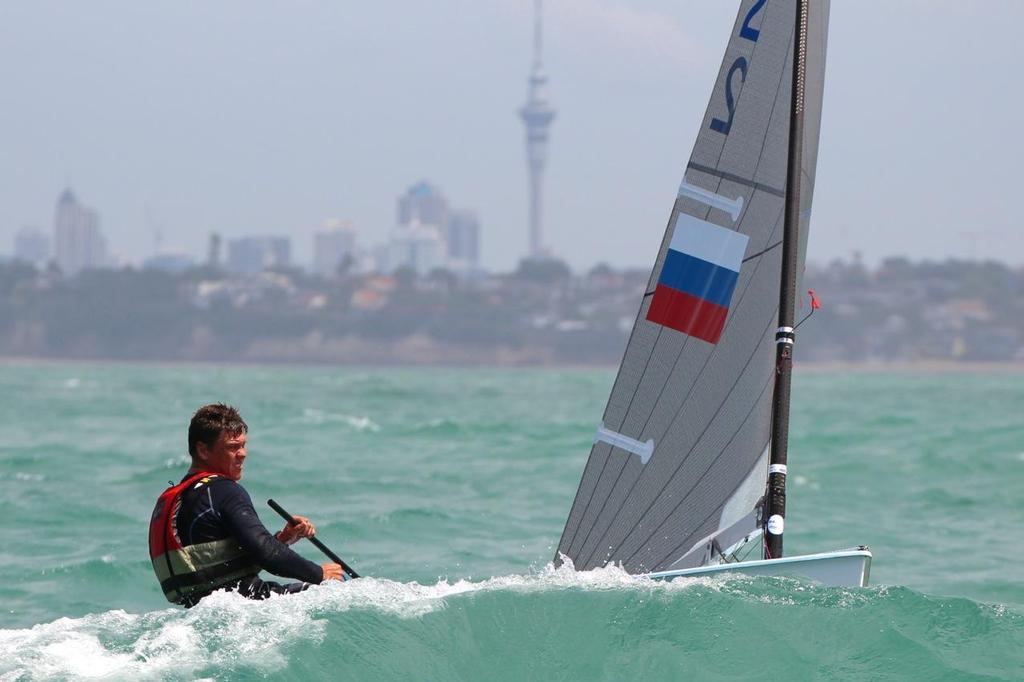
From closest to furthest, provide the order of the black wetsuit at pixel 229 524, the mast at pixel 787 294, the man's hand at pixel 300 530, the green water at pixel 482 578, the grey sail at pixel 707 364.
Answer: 1. the black wetsuit at pixel 229 524
2. the man's hand at pixel 300 530
3. the green water at pixel 482 578
4. the mast at pixel 787 294
5. the grey sail at pixel 707 364

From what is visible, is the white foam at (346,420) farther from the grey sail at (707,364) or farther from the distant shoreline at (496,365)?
the distant shoreline at (496,365)

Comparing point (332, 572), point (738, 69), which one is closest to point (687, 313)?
point (738, 69)

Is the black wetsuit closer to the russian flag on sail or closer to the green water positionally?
the green water

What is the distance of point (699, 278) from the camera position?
22.9 feet

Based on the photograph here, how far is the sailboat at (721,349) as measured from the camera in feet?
22.4

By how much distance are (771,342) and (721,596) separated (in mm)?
1135

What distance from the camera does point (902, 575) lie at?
34.7 feet

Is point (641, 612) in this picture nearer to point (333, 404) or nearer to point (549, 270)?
point (333, 404)

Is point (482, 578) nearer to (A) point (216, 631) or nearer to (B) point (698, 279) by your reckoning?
(B) point (698, 279)

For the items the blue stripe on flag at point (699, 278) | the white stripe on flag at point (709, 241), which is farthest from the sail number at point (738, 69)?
the blue stripe on flag at point (699, 278)

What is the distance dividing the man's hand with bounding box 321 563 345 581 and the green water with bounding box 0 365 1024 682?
32 centimetres

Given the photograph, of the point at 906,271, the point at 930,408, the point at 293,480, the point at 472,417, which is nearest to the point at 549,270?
the point at 906,271

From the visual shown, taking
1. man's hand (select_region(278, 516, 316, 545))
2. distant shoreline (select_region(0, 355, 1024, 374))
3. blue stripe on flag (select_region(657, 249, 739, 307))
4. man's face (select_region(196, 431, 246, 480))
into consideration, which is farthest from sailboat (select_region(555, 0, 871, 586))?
distant shoreline (select_region(0, 355, 1024, 374))

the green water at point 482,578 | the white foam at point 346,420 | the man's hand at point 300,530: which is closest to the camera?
the man's hand at point 300,530
